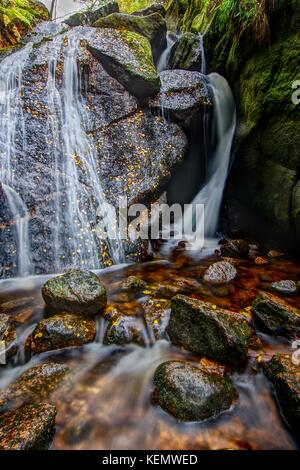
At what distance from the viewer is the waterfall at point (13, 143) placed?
16.1 feet

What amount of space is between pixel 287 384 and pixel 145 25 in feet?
36.3

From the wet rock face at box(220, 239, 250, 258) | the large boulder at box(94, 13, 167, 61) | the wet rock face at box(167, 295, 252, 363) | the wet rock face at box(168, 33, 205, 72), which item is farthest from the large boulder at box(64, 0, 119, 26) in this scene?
the wet rock face at box(167, 295, 252, 363)

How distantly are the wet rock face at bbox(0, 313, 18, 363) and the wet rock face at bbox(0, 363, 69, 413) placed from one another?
35 centimetres

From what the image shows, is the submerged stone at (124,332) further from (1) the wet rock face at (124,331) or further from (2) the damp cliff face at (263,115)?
(2) the damp cliff face at (263,115)

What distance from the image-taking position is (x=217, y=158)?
7652mm

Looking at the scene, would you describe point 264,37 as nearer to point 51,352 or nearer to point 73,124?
point 73,124

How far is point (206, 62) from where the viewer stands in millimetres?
8742

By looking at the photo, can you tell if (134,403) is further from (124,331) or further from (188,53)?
(188,53)

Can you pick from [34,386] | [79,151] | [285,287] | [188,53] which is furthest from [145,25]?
[34,386]

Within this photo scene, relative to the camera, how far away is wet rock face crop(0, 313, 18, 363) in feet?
9.61

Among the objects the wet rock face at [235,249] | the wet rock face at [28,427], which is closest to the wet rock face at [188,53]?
the wet rock face at [235,249]

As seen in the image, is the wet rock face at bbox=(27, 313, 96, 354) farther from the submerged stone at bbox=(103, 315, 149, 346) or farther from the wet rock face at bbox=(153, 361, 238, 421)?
the wet rock face at bbox=(153, 361, 238, 421)

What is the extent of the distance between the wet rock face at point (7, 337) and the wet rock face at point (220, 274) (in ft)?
10.0

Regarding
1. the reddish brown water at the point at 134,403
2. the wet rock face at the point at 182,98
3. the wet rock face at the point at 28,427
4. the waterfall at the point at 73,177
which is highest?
the wet rock face at the point at 182,98
